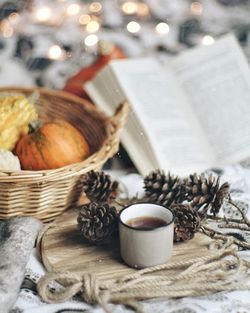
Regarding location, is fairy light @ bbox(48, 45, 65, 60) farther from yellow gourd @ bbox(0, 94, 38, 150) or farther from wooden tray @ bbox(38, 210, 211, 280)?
wooden tray @ bbox(38, 210, 211, 280)

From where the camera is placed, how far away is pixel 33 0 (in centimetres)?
164

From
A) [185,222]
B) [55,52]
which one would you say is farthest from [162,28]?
[185,222]

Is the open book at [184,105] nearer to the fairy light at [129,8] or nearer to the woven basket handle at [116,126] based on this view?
the woven basket handle at [116,126]

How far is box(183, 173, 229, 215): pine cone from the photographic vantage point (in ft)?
3.49

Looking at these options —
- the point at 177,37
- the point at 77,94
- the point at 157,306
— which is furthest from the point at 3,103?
the point at 177,37

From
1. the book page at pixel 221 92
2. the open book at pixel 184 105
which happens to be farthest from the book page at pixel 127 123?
the book page at pixel 221 92

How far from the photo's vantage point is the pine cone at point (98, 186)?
3.62 ft

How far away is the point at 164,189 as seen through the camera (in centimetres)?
109

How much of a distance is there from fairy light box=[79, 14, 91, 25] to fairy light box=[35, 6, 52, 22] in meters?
0.08

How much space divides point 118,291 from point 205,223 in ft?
0.84

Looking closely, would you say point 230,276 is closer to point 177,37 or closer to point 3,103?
point 3,103

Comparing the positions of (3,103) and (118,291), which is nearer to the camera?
(118,291)

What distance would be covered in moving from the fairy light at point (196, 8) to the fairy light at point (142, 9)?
118 millimetres

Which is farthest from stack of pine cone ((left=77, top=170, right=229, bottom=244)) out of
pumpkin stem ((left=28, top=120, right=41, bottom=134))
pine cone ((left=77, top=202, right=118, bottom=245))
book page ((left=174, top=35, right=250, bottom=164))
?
book page ((left=174, top=35, right=250, bottom=164))
